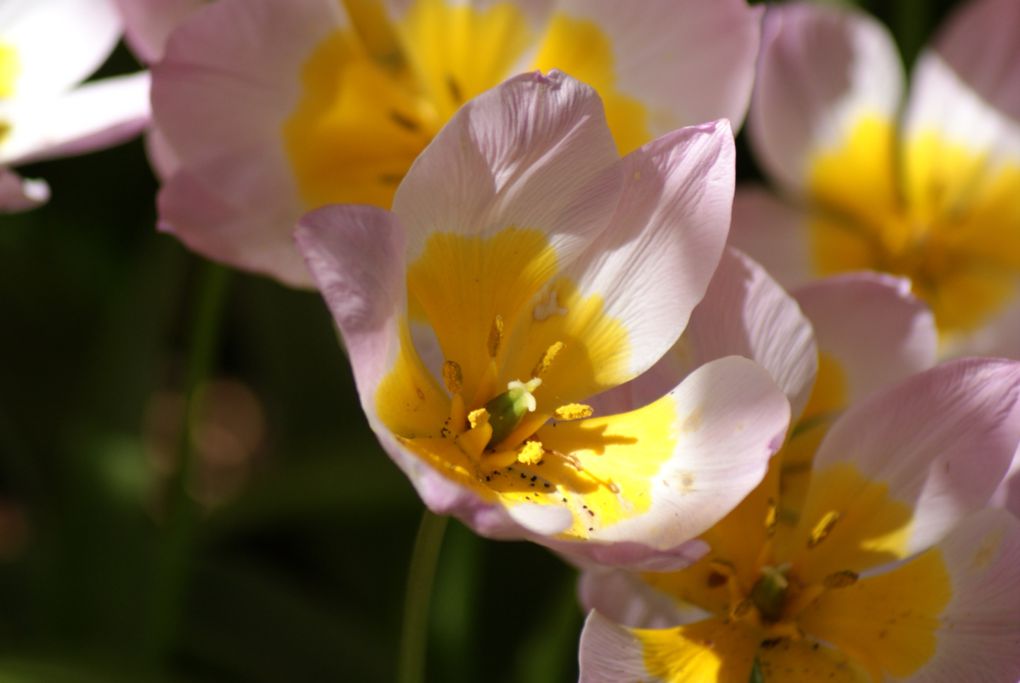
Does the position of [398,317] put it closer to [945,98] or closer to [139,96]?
[139,96]

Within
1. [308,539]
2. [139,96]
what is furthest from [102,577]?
[139,96]

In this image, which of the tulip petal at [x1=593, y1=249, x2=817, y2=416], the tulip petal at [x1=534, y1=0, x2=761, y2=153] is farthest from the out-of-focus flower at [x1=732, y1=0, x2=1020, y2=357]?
the tulip petal at [x1=593, y1=249, x2=817, y2=416]

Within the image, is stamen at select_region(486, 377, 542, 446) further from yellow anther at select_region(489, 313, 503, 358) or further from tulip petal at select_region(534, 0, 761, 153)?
tulip petal at select_region(534, 0, 761, 153)

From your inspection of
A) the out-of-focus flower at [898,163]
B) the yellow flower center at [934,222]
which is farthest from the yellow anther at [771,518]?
the yellow flower center at [934,222]

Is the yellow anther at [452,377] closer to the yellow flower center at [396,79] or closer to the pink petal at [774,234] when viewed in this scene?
the yellow flower center at [396,79]

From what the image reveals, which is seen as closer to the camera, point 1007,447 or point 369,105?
point 1007,447

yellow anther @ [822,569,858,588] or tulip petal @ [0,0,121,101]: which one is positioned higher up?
tulip petal @ [0,0,121,101]

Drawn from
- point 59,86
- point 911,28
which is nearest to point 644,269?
point 59,86
